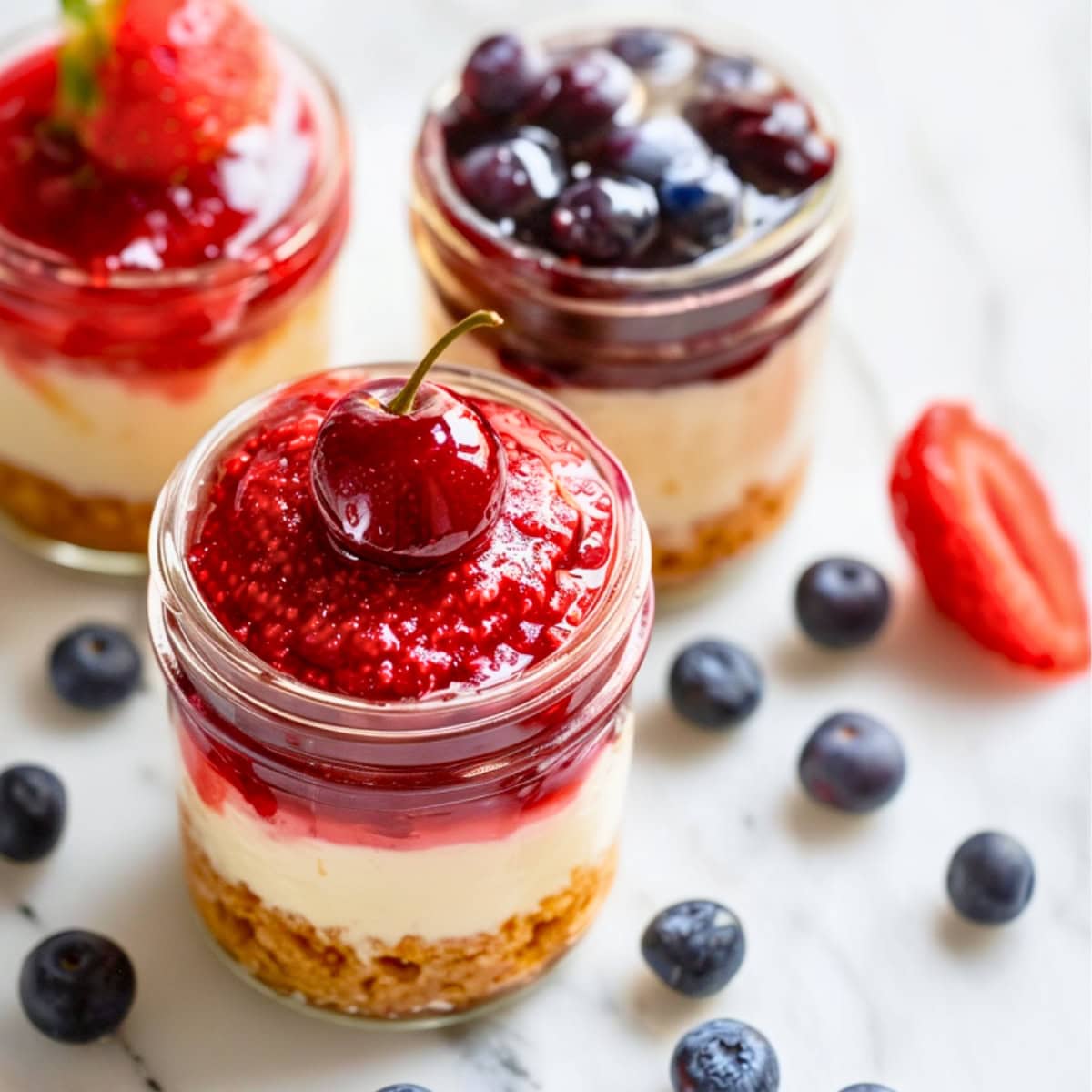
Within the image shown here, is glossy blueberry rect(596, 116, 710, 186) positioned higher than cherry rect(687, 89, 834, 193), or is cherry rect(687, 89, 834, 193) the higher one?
glossy blueberry rect(596, 116, 710, 186)

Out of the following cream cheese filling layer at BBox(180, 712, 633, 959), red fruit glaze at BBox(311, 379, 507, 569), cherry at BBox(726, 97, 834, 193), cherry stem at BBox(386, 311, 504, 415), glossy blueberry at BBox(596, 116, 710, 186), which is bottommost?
cream cheese filling layer at BBox(180, 712, 633, 959)

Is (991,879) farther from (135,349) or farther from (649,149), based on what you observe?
(135,349)

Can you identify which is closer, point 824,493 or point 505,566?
point 505,566

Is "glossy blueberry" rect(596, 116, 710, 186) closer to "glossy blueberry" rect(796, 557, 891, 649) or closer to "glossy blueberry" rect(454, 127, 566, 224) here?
"glossy blueberry" rect(454, 127, 566, 224)

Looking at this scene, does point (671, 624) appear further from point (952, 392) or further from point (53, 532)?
point (53, 532)

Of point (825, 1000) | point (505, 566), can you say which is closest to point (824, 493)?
point (825, 1000)

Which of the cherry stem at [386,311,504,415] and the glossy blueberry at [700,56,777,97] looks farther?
the glossy blueberry at [700,56,777,97]

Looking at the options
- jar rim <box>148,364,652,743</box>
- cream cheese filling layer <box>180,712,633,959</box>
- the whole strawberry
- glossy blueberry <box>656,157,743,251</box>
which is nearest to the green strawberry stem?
the whole strawberry
